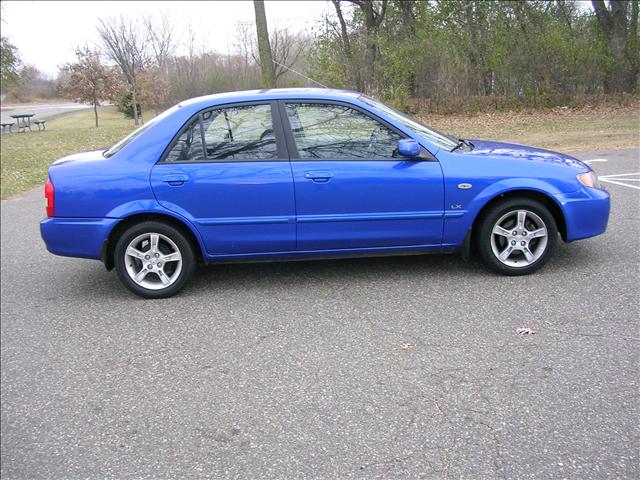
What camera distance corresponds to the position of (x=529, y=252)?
15.7ft

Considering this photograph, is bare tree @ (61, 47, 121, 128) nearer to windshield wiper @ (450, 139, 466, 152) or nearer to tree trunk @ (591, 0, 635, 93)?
tree trunk @ (591, 0, 635, 93)

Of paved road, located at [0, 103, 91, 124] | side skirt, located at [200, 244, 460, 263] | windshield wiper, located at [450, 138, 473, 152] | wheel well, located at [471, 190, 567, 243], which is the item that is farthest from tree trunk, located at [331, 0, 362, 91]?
paved road, located at [0, 103, 91, 124]

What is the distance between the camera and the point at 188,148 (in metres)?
4.71

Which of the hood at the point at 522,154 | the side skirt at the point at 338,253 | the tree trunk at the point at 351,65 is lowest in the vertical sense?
the side skirt at the point at 338,253

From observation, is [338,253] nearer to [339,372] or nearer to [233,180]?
[233,180]

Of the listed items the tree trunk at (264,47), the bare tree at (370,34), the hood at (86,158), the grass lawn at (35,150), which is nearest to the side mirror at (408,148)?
the hood at (86,158)

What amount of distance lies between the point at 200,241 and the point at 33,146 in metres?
19.6

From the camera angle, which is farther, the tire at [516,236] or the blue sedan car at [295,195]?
the tire at [516,236]

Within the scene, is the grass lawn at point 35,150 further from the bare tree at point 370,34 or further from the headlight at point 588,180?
the headlight at point 588,180

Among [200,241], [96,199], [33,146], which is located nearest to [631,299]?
[200,241]

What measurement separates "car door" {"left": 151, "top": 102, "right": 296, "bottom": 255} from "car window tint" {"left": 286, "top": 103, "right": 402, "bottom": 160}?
0.18 m

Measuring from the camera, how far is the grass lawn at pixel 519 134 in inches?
516

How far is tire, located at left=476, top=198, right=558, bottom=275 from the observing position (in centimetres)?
475

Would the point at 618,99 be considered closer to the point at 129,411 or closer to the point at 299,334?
the point at 299,334
